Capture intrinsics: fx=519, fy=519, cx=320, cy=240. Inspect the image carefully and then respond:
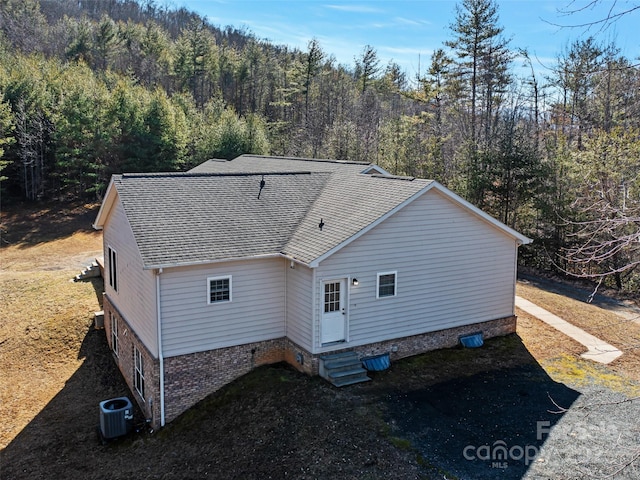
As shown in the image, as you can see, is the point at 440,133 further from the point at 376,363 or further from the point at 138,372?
the point at 138,372

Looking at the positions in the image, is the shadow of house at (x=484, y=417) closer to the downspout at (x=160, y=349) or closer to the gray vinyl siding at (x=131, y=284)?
the downspout at (x=160, y=349)

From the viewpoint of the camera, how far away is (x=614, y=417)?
1032 centimetres

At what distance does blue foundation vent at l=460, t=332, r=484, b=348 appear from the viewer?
14.0 metres

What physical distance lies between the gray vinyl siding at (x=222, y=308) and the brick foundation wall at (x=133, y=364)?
73cm

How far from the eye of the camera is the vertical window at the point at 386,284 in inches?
498

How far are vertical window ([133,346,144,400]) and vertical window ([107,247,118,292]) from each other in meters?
2.84

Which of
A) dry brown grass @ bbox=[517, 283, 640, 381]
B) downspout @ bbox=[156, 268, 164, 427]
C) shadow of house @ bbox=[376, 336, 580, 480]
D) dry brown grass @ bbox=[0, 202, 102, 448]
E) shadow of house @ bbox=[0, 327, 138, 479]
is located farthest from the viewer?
dry brown grass @ bbox=[0, 202, 102, 448]

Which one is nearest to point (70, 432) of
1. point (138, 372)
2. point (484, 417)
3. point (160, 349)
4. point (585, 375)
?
point (138, 372)

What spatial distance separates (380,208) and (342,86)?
50.6m

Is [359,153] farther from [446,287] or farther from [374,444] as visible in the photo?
[374,444]

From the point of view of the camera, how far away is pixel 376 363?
1260 centimetres

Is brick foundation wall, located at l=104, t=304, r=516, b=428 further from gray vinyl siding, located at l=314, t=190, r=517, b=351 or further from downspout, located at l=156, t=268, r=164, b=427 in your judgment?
gray vinyl siding, located at l=314, t=190, r=517, b=351

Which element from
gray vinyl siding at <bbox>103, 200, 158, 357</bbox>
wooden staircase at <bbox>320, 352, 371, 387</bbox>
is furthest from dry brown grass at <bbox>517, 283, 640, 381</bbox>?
gray vinyl siding at <bbox>103, 200, 158, 357</bbox>

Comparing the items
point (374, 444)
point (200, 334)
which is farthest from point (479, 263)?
point (200, 334)
